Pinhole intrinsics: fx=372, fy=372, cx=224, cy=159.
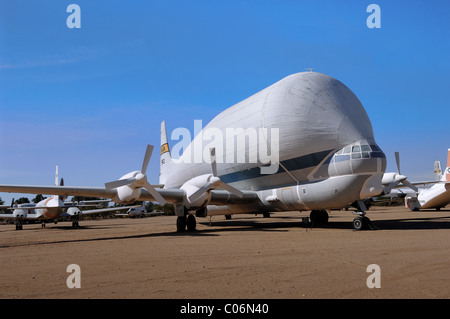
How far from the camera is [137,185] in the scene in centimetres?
1725

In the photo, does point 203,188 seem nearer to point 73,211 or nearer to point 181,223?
point 181,223

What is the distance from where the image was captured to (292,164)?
19328 millimetres

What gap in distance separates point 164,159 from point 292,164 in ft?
61.5

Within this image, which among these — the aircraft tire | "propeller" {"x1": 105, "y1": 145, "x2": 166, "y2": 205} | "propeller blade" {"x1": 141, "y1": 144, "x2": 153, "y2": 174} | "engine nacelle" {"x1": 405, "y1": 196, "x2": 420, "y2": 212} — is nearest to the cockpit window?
the aircraft tire

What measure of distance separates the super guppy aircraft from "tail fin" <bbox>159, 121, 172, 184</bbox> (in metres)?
12.6

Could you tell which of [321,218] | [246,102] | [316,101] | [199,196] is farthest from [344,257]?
[246,102]

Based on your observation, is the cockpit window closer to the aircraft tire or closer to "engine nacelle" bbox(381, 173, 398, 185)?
the aircraft tire

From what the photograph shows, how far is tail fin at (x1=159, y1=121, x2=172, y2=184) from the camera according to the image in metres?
34.5

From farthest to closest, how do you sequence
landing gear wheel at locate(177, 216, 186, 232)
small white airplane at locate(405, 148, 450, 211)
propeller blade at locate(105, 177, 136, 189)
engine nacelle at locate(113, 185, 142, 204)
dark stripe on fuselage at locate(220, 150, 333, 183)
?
small white airplane at locate(405, 148, 450, 211) < landing gear wheel at locate(177, 216, 186, 232) < dark stripe on fuselage at locate(220, 150, 333, 183) < engine nacelle at locate(113, 185, 142, 204) < propeller blade at locate(105, 177, 136, 189)

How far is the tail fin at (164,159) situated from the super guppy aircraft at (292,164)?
41.4 feet

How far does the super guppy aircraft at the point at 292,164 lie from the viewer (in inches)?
673

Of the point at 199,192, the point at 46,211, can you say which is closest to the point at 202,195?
the point at 199,192

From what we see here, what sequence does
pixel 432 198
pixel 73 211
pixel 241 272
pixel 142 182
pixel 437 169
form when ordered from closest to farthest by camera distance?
pixel 241 272
pixel 142 182
pixel 73 211
pixel 432 198
pixel 437 169

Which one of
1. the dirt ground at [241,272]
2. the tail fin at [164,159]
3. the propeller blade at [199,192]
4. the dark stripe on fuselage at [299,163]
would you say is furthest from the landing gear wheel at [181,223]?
the tail fin at [164,159]
